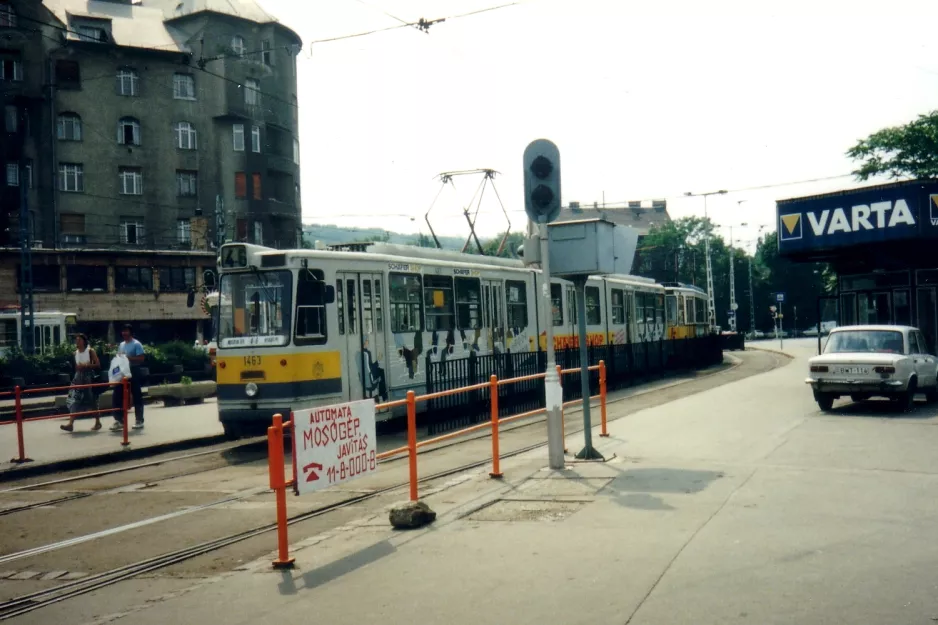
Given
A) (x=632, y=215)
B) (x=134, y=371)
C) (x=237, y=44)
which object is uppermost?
(x=237, y=44)

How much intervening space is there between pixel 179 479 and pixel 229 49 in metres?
45.1

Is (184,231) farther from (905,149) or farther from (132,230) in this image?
(905,149)

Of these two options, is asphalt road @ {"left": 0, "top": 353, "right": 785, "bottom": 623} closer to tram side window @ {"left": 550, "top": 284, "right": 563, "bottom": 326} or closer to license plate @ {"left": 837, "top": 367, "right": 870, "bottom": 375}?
license plate @ {"left": 837, "top": 367, "right": 870, "bottom": 375}

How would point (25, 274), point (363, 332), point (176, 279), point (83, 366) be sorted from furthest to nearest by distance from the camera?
1. point (176, 279)
2. point (25, 274)
3. point (83, 366)
4. point (363, 332)

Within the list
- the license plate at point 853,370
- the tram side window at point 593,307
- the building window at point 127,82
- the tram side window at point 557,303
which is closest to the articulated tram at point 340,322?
the tram side window at point 557,303

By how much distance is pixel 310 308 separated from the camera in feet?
46.4

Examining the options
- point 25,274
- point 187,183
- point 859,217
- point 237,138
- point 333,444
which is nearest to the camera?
point 333,444

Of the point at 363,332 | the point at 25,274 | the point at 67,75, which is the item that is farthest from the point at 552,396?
the point at 67,75

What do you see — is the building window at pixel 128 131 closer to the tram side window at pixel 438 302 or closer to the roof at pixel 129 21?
the roof at pixel 129 21

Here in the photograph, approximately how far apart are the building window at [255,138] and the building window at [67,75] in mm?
9777

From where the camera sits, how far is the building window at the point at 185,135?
175ft

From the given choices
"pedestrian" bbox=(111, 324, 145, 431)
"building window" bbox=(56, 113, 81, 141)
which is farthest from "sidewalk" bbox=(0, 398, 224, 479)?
"building window" bbox=(56, 113, 81, 141)

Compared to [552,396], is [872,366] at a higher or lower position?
lower

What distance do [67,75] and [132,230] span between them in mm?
9081
